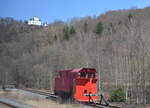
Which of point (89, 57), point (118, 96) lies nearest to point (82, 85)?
point (118, 96)

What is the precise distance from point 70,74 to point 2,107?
32.7ft

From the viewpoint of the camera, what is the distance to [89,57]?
192 feet

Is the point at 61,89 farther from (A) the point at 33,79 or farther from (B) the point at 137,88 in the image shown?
(A) the point at 33,79

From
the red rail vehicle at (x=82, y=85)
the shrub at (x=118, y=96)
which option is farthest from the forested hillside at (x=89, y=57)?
the red rail vehicle at (x=82, y=85)

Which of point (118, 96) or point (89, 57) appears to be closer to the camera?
point (118, 96)

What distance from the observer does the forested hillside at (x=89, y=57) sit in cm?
2835

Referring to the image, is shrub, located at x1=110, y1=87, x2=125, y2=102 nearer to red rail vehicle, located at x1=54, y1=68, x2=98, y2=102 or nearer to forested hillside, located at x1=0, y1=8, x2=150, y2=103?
forested hillside, located at x1=0, y1=8, x2=150, y2=103

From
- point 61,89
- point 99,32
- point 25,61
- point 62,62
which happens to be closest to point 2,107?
point 61,89

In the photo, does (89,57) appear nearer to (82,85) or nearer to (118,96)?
(118,96)

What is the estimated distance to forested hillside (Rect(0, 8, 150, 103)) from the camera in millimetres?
28353

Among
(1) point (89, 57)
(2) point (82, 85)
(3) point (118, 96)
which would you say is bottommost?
(3) point (118, 96)

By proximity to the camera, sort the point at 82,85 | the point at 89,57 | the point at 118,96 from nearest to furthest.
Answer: the point at 82,85, the point at 118,96, the point at 89,57

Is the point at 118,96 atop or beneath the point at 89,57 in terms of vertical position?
beneath

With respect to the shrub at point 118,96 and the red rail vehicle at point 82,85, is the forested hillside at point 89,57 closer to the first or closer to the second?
the shrub at point 118,96
